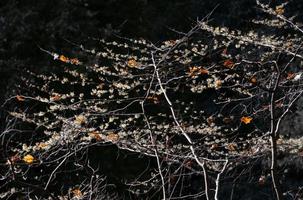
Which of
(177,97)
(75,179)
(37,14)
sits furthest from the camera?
(177,97)

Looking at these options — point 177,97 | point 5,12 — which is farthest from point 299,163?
point 5,12

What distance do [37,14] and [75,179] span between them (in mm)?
2074

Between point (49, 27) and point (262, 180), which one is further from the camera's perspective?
point (49, 27)

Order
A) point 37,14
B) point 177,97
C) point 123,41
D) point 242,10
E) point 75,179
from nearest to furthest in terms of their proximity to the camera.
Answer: point 75,179, point 37,14, point 123,41, point 177,97, point 242,10

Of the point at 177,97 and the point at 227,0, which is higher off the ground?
the point at 227,0

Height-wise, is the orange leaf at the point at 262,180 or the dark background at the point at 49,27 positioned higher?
the dark background at the point at 49,27

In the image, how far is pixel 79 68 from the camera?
6.68 meters

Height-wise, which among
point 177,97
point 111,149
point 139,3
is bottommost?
point 111,149

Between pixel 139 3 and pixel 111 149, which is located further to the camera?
pixel 139 3

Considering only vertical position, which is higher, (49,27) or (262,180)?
(49,27)

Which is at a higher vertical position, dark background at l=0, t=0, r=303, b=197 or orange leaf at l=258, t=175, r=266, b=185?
dark background at l=0, t=0, r=303, b=197

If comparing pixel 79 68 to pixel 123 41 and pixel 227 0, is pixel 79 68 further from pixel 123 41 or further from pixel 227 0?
pixel 227 0

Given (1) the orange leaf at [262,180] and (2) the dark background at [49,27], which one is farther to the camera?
(2) the dark background at [49,27]

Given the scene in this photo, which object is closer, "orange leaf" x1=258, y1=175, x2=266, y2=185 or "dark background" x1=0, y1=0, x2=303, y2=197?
"orange leaf" x1=258, y1=175, x2=266, y2=185
